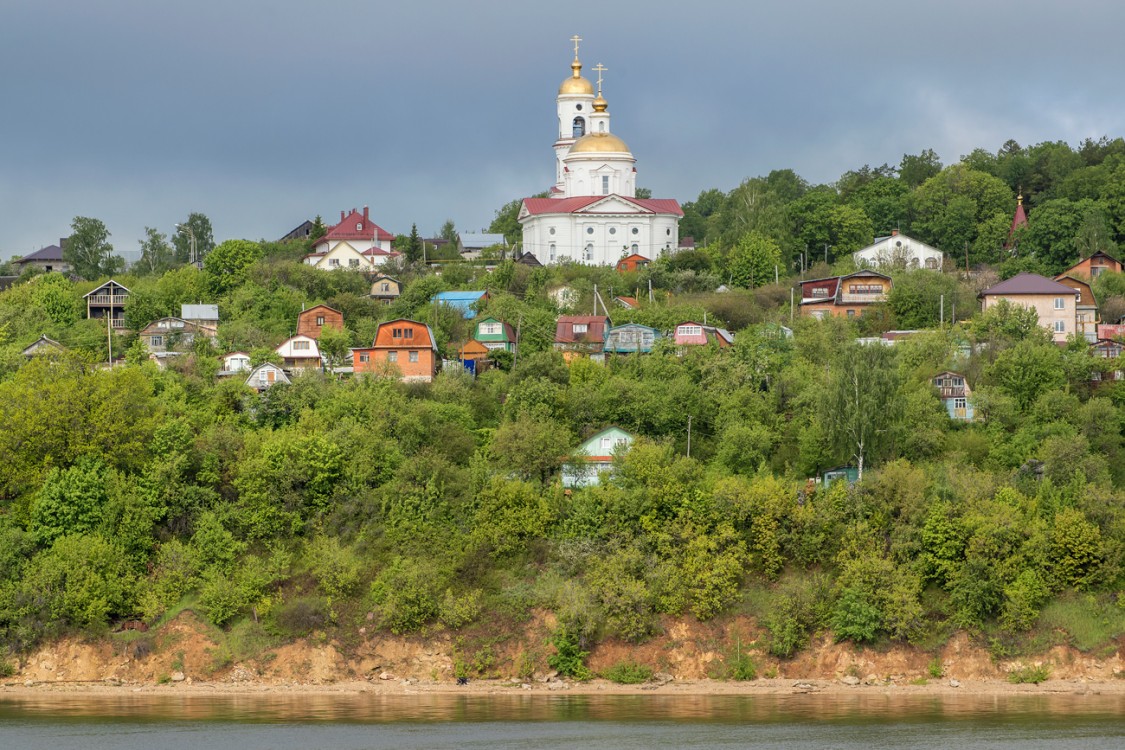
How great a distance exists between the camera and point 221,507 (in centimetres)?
5222

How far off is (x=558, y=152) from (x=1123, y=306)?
31994mm

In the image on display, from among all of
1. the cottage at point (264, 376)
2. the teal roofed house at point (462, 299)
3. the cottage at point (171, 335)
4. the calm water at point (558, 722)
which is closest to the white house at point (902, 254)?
the teal roofed house at point (462, 299)

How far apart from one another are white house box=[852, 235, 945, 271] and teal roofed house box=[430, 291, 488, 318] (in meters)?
18.4

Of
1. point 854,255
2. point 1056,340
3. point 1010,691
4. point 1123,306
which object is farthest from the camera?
point 854,255

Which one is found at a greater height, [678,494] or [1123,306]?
[1123,306]

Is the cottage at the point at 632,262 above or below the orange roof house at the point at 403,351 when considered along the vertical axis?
above

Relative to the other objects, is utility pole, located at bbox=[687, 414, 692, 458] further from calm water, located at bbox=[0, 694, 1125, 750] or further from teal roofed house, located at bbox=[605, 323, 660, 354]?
calm water, located at bbox=[0, 694, 1125, 750]

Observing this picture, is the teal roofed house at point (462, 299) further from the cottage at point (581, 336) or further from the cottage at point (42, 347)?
the cottage at point (42, 347)

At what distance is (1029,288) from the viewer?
221ft

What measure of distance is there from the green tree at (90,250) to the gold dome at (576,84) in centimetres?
2406

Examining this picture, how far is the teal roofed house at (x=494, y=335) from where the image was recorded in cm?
6506

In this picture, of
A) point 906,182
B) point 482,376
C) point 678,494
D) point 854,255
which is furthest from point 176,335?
point 906,182

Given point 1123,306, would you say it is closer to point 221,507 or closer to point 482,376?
point 482,376

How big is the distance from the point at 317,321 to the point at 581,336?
10.4m
